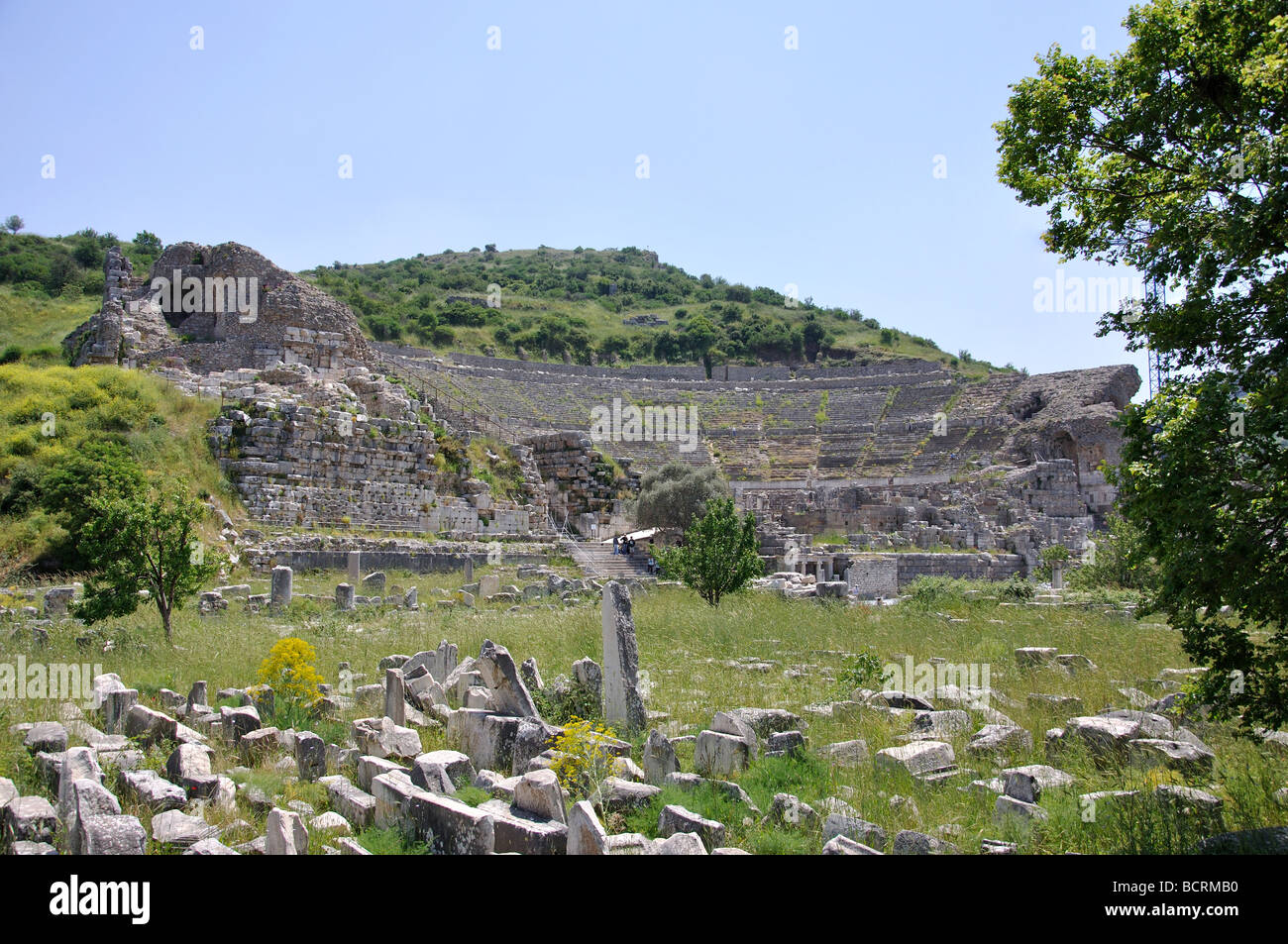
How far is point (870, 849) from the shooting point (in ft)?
14.1

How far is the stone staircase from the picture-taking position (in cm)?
2314

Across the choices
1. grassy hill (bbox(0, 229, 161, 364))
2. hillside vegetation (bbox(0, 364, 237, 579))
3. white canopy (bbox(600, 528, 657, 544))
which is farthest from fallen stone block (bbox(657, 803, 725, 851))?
grassy hill (bbox(0, 229, 161, 364))

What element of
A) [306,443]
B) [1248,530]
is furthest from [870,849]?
[306,443]

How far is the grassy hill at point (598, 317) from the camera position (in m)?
68.1

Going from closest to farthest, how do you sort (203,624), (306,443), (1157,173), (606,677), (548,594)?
(1157,173)
(606,677)
(203,624)
(548,594)
(306,443)

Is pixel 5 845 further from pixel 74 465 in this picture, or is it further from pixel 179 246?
pixel 179 246

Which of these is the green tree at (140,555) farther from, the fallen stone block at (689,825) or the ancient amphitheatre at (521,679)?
the fallen stone block at (689,825)

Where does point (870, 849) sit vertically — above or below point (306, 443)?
below

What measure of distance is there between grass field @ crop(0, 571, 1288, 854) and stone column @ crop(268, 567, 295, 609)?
2.00 ft

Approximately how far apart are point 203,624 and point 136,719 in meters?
6.02

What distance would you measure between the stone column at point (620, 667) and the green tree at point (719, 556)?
9085 millimetres

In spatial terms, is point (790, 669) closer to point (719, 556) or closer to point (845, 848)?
point (845, 848)

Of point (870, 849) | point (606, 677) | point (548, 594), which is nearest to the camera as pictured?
point (870, 849)

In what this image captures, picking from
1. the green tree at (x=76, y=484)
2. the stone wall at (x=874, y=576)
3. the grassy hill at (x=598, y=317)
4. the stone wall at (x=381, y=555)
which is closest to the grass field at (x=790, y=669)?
the stone wall at (x=381, y=555)
